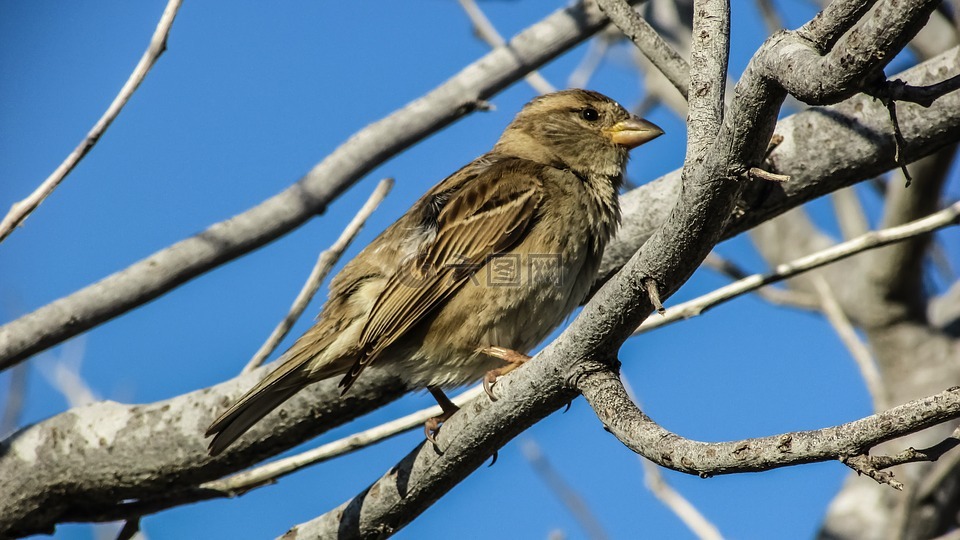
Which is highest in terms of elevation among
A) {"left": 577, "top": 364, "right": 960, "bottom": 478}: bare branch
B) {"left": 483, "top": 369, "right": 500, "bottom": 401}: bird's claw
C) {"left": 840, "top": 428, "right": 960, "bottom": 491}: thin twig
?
{"left": 483, "top": 369, "right": 500, "bottom": 401}: bird's claw

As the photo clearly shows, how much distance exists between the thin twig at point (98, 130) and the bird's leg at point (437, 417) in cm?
159

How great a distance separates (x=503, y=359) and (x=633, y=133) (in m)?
1.56

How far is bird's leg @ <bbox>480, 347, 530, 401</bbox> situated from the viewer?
422 centimetres

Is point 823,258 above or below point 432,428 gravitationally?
below

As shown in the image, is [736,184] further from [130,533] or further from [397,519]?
[130,533]

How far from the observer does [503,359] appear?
14.4 ft

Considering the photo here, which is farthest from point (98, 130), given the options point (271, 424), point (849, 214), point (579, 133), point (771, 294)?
point (849, 214)

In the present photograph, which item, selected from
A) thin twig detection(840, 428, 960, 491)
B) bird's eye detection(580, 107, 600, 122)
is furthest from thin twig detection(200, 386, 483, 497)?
thin twig detection(840, 428, 960, 491)

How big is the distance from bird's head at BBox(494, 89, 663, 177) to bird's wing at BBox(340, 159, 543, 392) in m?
0.40

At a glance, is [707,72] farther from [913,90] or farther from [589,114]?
[589,114]

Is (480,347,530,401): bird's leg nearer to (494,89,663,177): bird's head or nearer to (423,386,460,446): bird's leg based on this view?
(423,386,460,446): bird's leg

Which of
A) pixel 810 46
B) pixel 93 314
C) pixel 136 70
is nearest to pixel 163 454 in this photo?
pixel 93 314

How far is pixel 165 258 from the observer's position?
4262 mm

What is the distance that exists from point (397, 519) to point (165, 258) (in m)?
1.44
